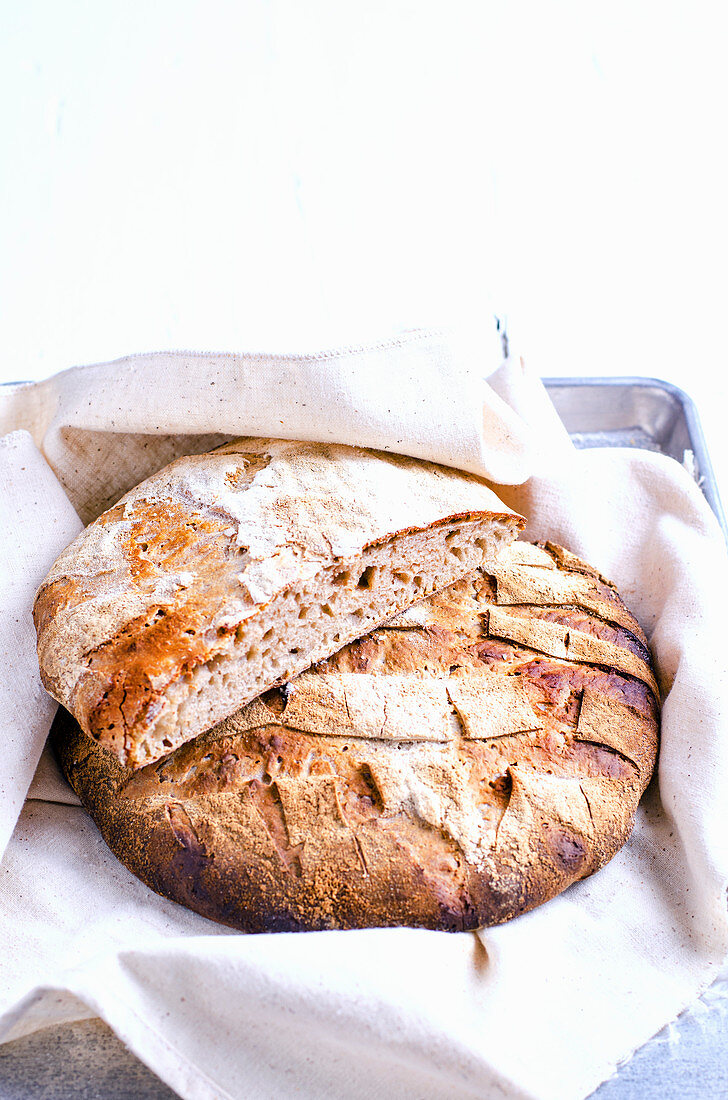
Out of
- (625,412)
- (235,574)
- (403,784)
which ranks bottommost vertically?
(403,784)

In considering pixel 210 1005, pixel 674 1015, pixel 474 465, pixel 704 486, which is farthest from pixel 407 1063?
pixel 704 486

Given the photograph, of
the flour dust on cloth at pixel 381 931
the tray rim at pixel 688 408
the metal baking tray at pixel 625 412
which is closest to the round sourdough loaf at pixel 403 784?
the flour dust on cloth at pixel 381 931

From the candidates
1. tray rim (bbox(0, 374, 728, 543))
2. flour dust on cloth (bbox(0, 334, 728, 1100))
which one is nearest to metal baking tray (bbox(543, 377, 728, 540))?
tray rim (bbox(0, 374, 728, 543))

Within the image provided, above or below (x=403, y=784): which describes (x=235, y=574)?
above

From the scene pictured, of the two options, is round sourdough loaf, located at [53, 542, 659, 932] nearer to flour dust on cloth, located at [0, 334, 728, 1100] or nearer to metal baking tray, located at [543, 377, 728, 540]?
flour dust on cloth, located at [0, 334, 728, 1100]

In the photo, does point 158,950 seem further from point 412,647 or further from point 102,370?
point 102,370

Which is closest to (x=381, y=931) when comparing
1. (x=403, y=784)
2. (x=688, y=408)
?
(x=403, y=784)

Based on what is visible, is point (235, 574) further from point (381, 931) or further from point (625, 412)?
point (625, 412)
